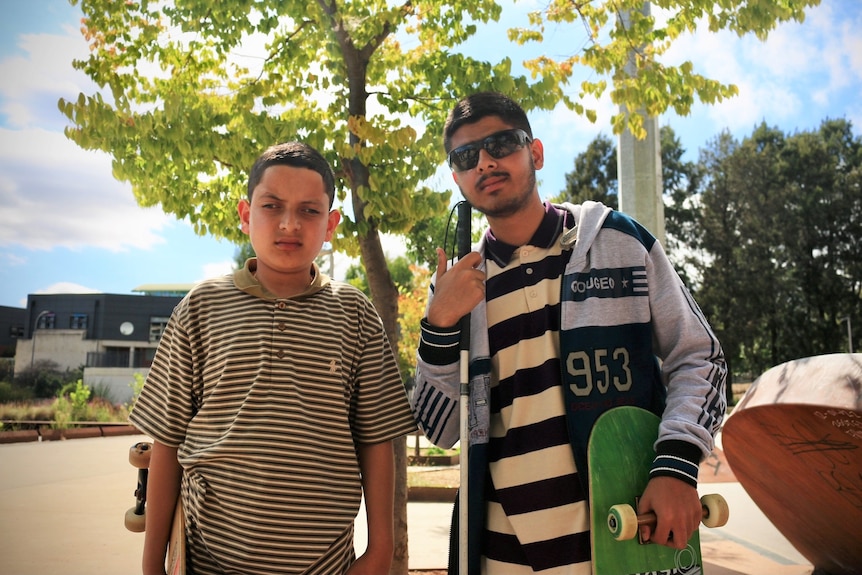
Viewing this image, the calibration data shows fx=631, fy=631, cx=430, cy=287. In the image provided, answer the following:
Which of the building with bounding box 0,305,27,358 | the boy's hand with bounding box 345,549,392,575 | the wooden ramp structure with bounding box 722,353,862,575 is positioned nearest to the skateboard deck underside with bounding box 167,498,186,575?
the boy's hand with bounding box 345,549,392,575

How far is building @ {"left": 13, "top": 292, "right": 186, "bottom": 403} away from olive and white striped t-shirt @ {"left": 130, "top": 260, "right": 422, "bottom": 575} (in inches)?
1881

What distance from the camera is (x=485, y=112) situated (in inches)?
94.0

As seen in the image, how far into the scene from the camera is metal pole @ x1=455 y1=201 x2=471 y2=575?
211cm

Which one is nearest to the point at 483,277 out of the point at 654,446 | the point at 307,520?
the point at 654,446

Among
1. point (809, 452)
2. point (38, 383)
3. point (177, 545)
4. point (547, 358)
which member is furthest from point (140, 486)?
point (38, 383)

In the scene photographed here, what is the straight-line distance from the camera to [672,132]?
131ft

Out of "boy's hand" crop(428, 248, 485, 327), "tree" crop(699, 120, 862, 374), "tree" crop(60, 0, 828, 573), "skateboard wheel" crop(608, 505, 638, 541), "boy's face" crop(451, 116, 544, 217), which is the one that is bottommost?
"skateboard wheel" crop(608, 505, 638, 541)

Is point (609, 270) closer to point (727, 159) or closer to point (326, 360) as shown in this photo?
point (326, 360)

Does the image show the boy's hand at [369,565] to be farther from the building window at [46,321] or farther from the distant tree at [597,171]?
the building window at [46,321]

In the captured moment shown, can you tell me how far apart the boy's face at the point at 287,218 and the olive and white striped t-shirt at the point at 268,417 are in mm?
127

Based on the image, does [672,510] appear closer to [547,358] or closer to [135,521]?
[547,358]

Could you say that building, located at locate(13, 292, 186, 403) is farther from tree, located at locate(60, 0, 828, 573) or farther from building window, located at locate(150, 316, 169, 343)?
tree, located at locate(60, 0, 828, 573)

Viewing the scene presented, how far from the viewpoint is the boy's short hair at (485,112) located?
2.39m

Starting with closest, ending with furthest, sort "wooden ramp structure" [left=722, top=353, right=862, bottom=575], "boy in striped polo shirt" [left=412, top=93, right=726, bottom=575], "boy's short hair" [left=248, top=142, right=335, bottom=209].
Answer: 1. "boy in striped polo shirt" [left=412, top=93, right=726, bottom=575]
2. "boy's short hair" [left=248, top=142, right=335, bottom=209]
3. "wooden ramp structure" [left=722, top=353, right=862, bottom=575]
